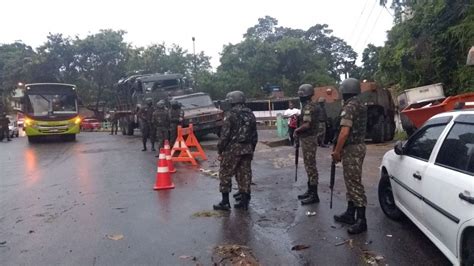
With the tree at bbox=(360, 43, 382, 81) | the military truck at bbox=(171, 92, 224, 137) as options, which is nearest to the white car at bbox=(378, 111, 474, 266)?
the military truck at bbox=(171, 92, 224, 137)

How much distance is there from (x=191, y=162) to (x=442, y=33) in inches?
390

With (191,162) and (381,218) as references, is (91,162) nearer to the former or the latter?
(191,162)

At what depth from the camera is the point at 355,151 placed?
17.1ft

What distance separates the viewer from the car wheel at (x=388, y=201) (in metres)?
5.66

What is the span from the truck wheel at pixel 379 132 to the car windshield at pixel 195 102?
6.60m

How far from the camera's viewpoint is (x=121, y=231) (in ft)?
18.3

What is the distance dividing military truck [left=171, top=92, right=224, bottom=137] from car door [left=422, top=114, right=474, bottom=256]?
1301cm

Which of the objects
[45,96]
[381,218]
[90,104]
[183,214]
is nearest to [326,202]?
[381,218]

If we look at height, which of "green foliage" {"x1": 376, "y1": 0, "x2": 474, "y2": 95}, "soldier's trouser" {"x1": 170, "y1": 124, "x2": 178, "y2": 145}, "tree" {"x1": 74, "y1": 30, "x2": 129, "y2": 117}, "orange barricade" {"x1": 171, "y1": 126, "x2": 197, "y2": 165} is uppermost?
"tree" {"x1": 74, "y1": 30, "x2": 129, "y2": 117}

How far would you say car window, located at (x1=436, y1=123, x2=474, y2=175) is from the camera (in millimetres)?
3555

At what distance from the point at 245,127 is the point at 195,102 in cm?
1177

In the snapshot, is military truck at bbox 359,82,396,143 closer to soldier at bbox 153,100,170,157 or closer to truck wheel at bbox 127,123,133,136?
soldier at bbox 153,100,170,157

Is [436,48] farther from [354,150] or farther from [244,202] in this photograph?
[354,150]

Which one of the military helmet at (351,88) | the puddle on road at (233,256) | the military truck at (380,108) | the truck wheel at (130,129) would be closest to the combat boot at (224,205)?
the puddle on road at (233,256)
